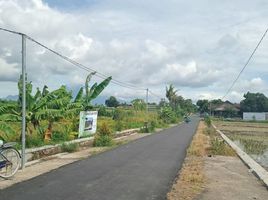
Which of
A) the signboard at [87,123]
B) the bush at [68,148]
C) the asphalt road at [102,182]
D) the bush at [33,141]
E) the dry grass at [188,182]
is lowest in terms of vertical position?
the dry grass at [188,182]

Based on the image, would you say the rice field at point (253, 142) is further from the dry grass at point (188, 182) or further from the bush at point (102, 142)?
the bush at point (102, 142)

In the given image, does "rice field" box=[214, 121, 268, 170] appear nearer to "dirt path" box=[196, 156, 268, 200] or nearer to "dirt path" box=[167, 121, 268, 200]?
"dirt path" box=[196, 156, 268, 200]

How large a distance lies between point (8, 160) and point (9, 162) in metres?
0.07

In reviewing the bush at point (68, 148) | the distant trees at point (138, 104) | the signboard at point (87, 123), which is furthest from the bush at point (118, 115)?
the bush at point (68, 148)

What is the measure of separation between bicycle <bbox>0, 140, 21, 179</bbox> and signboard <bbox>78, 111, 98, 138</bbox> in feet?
45.2

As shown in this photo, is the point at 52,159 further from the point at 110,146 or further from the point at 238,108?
the point at 238,108

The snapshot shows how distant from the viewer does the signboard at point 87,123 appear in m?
26.3

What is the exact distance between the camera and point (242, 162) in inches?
707

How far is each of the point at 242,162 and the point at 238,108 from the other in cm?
12088

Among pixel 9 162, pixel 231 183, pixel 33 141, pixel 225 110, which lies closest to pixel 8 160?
pixel 9 162

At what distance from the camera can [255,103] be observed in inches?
5069

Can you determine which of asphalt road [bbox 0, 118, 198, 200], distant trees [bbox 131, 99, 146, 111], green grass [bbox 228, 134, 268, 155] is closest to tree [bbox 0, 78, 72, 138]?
asphalt road [bbox 0, 118, 198, 200]

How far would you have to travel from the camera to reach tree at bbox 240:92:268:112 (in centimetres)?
12850

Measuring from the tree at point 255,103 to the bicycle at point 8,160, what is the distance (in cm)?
12084
